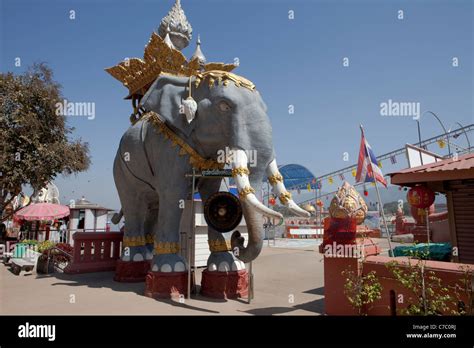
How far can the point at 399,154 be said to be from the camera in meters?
29.7

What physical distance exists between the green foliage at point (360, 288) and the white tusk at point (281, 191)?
116 cm

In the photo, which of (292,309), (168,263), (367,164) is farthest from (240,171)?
(367,164)

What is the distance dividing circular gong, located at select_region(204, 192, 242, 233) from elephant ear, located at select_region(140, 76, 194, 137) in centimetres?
140

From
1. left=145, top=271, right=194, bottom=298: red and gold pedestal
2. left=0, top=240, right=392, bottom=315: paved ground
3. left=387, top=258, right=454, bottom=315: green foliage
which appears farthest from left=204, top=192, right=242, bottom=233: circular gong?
left=387, top=258, right=454, bottom=315: green foliage

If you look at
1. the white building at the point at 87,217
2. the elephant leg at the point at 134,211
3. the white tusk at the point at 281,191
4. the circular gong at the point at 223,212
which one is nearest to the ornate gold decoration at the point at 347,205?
the white tusk at the point at 281,191

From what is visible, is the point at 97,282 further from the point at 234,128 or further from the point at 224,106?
the point at 224,106

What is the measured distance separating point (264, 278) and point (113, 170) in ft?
15.6

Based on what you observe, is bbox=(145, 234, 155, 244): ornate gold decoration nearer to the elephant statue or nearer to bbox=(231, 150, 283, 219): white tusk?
the elephant statue

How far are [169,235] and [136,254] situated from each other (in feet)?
7.17

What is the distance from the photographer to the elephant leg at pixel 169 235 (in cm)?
608

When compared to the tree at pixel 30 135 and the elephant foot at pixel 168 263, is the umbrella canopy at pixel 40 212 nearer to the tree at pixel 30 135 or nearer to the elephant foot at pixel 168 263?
the tree at pixel 30 135
